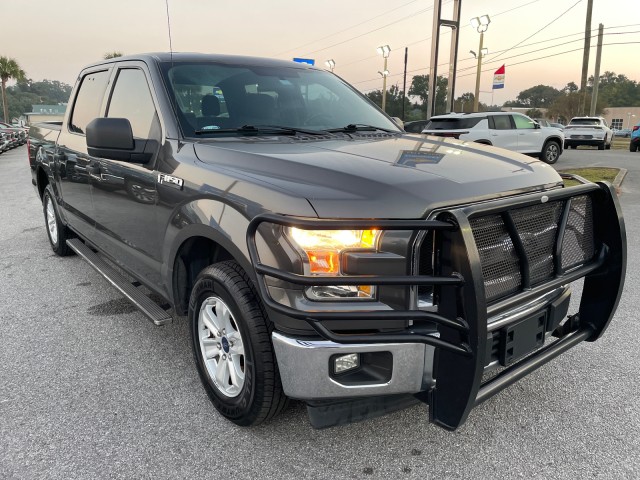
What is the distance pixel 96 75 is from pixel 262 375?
329 cm

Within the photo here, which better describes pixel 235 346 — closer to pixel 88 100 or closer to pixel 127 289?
pixel 127 289

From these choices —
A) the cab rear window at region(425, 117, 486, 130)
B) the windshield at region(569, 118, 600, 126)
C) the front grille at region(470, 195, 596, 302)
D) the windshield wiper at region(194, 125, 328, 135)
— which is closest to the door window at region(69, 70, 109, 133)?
the windshield wiper at region(194, 125, 328, 135)

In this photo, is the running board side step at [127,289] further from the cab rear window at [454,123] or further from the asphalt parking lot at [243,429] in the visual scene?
the cab rear window at [454,123]

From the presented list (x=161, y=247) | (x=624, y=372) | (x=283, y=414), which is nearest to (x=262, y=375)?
(x=283, y=414)

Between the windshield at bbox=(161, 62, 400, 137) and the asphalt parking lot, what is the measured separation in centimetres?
155

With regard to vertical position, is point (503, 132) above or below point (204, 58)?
below

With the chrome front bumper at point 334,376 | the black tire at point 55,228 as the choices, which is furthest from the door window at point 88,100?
the chrome front bumper at point 334,376

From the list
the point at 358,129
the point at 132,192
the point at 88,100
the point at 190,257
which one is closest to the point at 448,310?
the point at 190,257

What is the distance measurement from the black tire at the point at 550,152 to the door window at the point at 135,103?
15480mm

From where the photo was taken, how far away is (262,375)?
7.58 feet

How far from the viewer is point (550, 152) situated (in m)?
17.0

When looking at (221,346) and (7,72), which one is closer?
(221,346)

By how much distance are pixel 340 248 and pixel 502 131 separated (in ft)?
49.1

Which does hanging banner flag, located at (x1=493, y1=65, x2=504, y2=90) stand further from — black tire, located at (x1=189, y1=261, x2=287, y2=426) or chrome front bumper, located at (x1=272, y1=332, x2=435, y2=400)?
chrome front bumper, located at (x1=272, y1=332, x2=435, y2=400)
